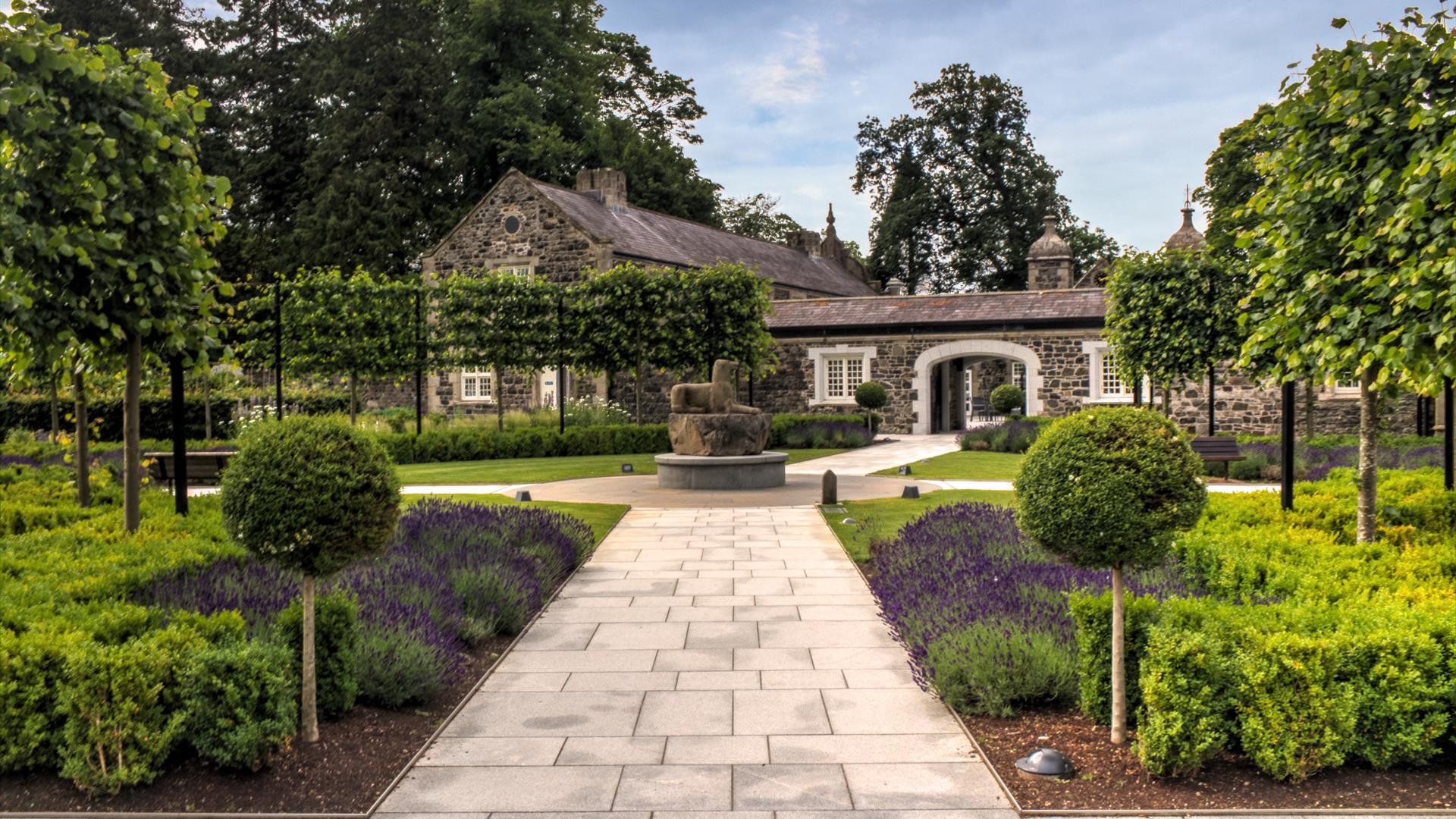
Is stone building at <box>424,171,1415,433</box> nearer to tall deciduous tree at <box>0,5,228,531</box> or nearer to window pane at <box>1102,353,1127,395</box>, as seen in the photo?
window pane at <box>1102,353,1127,395</box>

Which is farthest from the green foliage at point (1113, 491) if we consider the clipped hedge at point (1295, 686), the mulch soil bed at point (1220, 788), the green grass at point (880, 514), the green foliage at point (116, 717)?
the green grass at point (880, 514)

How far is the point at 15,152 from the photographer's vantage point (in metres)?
6.56

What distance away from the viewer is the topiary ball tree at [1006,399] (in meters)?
31.6

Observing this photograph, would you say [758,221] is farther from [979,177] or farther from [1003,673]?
[1003,673]

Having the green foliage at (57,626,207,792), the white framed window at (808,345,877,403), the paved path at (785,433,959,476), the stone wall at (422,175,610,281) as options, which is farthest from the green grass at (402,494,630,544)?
the white framed window at (808,345,877,403)

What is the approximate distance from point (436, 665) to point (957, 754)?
2.77 m

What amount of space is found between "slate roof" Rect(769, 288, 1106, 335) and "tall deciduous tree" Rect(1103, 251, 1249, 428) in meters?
7.46

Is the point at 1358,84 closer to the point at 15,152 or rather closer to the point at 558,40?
the point at 15,152

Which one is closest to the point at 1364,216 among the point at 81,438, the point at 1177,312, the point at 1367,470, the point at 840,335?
the point at 1367,470

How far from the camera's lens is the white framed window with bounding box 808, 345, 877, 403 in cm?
3038

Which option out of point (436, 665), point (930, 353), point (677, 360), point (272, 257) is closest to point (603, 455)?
point (677, 360)

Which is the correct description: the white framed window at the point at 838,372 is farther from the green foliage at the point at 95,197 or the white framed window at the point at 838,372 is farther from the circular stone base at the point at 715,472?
the green foliage at the point at 95,197

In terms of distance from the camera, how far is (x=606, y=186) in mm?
33281

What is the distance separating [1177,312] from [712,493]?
10.1 m
